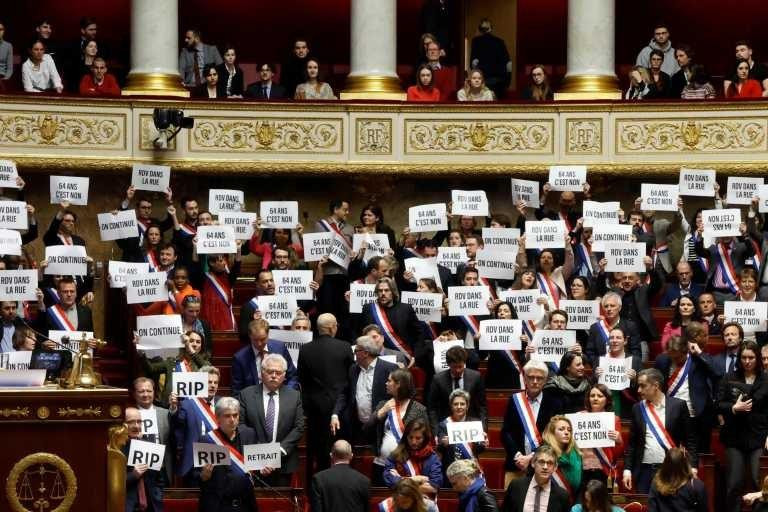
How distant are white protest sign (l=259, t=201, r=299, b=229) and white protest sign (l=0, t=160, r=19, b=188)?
2842 millimetres

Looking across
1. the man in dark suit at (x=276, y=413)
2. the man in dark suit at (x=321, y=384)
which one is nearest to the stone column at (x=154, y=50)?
the man in dark suit at (x=321, y=384)

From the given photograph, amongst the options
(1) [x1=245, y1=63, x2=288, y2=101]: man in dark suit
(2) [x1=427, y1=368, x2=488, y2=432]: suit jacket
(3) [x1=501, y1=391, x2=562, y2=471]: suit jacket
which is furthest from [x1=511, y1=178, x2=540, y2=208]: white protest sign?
(3) [x1=501, y1=391, x2=562, y2=471]: suit jacket

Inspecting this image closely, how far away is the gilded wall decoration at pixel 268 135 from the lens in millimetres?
30188

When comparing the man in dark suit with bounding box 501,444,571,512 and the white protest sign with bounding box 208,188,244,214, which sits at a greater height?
the white protest sign with bounding box 208,188,244,214

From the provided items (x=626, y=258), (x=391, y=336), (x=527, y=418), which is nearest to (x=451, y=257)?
(x=626, y=258)

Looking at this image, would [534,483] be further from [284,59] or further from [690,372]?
[284,59]

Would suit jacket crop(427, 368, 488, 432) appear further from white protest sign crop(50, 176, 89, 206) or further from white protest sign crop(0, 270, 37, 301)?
white protest sign crop(50, 176, 89, 206)

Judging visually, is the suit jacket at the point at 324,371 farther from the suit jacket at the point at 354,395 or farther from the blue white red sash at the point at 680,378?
the blue white red sash at the point at 680,378

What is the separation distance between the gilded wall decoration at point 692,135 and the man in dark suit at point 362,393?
899 centimetres

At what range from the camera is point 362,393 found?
2222 centimetres

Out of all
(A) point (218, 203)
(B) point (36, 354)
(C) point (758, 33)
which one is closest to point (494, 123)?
(A) point (218, 203)

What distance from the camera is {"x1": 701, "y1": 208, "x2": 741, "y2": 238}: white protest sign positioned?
1022 inches

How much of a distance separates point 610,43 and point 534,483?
1261cm

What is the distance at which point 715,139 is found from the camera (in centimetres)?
3012
